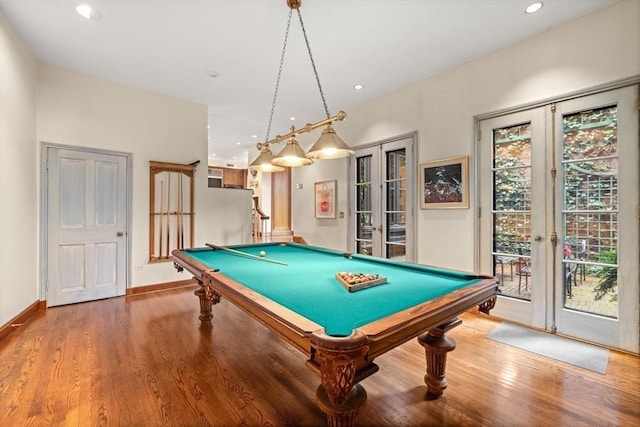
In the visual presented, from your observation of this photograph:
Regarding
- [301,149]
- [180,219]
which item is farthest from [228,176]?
[301,149]

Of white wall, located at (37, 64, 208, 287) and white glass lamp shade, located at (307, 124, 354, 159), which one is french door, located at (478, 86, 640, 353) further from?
white wall, located at (37, 64, 208, 287)

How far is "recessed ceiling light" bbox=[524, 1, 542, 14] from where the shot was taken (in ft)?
8.09

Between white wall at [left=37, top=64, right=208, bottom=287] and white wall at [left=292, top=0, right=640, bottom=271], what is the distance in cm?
254

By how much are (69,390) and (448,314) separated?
2457mm

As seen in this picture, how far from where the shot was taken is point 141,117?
4.22 meters

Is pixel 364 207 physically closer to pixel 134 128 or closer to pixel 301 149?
pixel 301 149

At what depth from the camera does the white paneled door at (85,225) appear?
3.61m

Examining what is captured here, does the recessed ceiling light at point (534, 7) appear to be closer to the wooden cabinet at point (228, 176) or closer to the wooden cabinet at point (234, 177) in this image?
the wooden cabinet at point (228, 176)

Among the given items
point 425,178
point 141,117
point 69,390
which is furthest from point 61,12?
point 425,178

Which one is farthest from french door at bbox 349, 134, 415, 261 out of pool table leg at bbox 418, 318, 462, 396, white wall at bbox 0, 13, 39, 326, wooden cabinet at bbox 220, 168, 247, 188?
wooden cabinet at bbox 220, 168, 247, 188

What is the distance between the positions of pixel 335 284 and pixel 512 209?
2461 mm

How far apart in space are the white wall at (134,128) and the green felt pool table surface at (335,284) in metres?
2.10

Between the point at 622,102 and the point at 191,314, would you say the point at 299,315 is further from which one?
the point at 622,102

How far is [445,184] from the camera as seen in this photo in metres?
3.64
